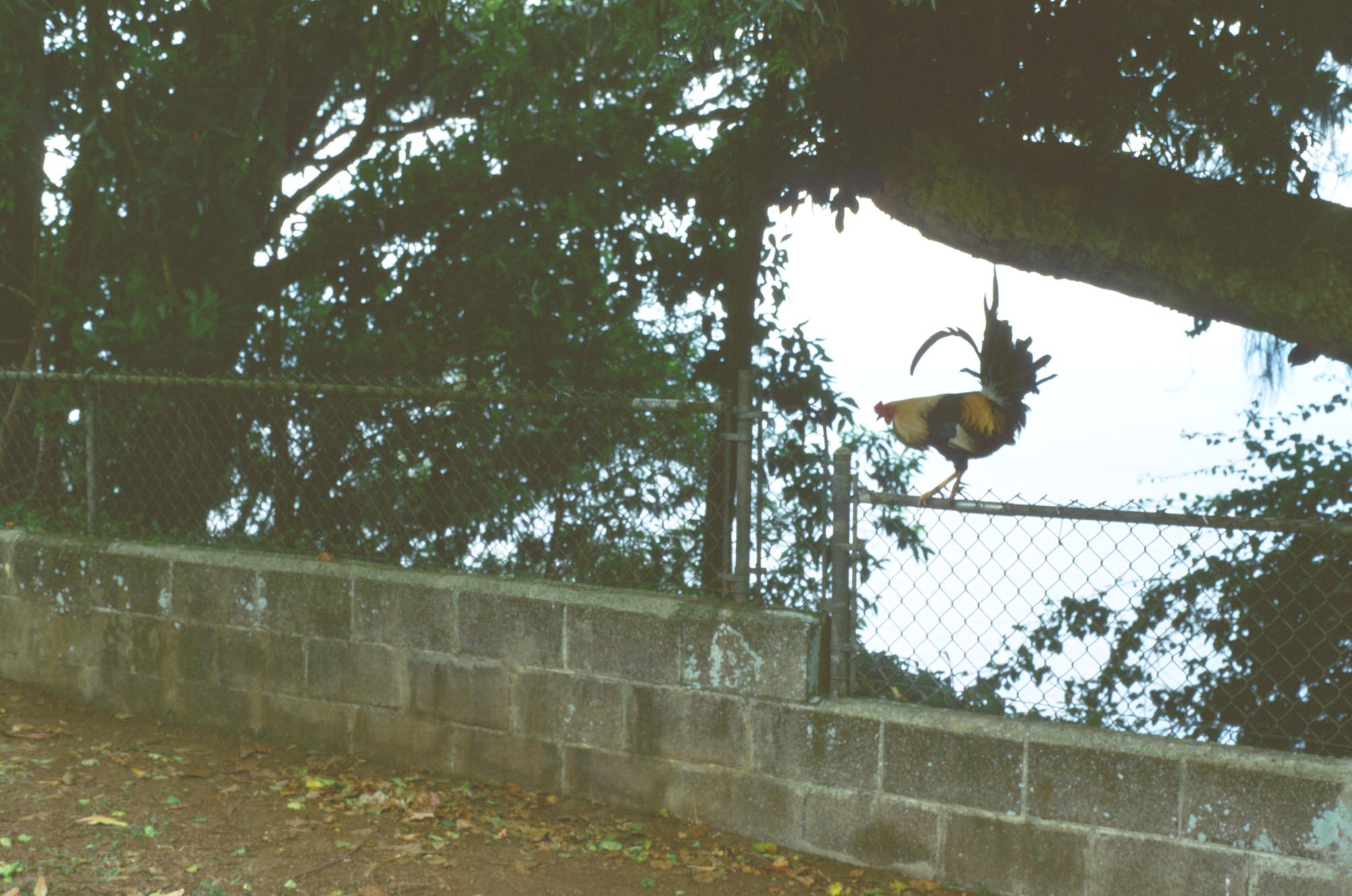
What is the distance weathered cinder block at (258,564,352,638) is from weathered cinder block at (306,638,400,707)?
0.21 ft

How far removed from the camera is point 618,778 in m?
4.52

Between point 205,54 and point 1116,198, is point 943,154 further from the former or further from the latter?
point 205,54

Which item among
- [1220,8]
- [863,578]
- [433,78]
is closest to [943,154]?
[1220,8]

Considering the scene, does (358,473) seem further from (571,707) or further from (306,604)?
(571,707)

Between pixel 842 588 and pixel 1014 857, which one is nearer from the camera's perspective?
pixel 1014 857

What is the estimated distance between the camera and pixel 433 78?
7.86m

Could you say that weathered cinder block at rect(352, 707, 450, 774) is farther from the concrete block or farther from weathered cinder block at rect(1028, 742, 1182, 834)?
the concrete block

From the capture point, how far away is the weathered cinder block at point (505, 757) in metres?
4.66

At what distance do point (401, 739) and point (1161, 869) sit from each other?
288 centimetres

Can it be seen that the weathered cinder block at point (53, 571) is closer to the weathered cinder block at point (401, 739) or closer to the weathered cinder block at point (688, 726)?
the weathered cinder block at point (401, 739)

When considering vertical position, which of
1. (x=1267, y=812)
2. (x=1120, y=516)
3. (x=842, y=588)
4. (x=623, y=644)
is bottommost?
(x=1267, y=812)

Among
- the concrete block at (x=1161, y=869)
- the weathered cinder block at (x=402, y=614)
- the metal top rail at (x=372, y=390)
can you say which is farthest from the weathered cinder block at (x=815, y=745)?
the weathered cinder block at (x=402, y=614)

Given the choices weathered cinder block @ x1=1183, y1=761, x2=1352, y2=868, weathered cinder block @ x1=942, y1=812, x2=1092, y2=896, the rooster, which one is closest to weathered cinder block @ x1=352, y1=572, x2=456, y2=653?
the rooster

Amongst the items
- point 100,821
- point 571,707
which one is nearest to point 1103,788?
point 571,707
